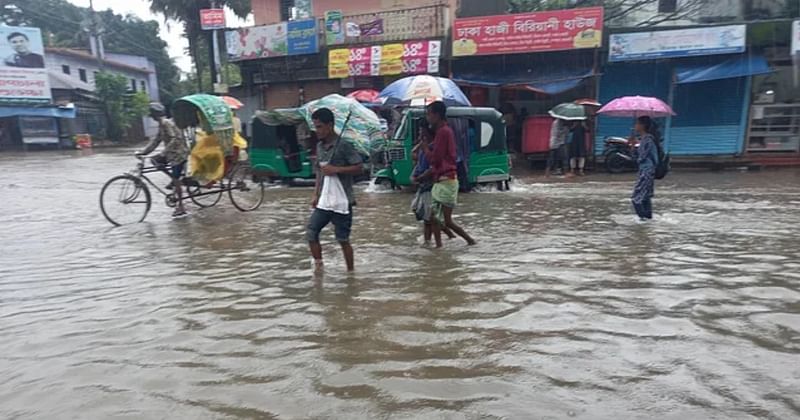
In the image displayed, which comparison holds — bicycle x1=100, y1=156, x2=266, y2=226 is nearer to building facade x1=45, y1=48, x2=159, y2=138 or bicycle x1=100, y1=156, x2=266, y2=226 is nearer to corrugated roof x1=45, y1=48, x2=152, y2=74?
building facade x1=45, y1=48, x2=159, y2=138

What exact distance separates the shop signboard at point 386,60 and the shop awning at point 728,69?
7126mm

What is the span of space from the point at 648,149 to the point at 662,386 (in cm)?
542

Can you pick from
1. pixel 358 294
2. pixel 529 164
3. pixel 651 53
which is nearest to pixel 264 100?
pixel 529 164

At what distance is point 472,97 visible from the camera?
57.1 feet

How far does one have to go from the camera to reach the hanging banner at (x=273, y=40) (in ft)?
59.4

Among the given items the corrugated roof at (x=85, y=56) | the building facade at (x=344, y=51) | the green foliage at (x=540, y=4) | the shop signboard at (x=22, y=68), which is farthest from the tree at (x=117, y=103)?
the green foliage at (x=540, y=4)

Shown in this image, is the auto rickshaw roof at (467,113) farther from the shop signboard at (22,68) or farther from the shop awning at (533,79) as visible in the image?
the shop signboard at (22,68)

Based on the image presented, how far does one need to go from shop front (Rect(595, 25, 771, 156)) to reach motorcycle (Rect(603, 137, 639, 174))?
1266 mm

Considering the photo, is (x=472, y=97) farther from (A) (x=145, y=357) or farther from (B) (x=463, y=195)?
(A) (x=145, y=357)

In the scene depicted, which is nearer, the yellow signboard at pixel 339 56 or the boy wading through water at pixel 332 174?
the boy wading through water at pixel 332 174

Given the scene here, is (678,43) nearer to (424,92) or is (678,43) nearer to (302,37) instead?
(424,92)

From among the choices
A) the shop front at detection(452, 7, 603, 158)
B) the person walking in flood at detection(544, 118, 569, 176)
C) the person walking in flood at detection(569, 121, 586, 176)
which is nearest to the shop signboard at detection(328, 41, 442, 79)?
the shop front at detection(452, 7, 603, 158)

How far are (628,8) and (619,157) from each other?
9.92 metres

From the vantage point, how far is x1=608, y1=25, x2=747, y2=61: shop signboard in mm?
14336
